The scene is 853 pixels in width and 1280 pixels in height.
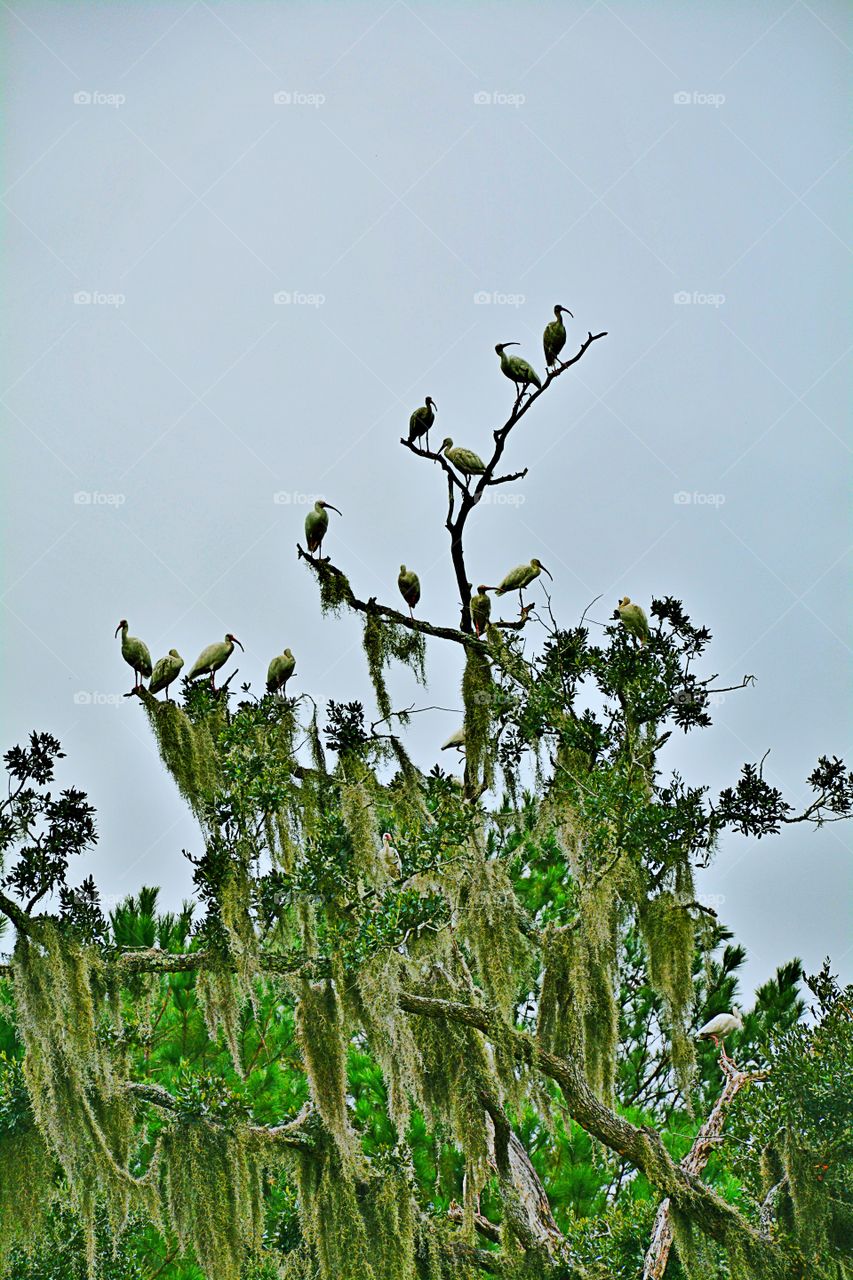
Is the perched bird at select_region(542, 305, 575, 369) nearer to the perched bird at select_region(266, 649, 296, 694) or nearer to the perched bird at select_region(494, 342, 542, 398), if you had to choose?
the perched bird at select_region(494, 342, 542, 398)

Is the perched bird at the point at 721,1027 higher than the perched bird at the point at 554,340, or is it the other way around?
the perched bird at the point at 554,340

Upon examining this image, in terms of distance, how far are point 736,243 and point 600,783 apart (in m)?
2.90

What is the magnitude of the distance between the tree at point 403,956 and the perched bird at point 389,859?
0.05m

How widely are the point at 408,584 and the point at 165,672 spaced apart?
0.99 meters

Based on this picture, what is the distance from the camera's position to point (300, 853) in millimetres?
4668

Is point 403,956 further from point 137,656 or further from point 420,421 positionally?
point 420,421

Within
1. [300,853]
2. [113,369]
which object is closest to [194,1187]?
[300,853]

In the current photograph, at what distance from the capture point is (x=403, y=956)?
4.49m

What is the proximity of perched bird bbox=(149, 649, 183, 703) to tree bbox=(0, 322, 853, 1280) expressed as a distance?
0.31 ft

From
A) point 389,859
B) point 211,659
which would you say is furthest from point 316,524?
point 389,859

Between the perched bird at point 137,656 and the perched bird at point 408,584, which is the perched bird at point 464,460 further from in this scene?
the perched bird at point 137,656

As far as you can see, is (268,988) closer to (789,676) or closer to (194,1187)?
(194,1187)

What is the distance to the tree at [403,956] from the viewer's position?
4410 mm

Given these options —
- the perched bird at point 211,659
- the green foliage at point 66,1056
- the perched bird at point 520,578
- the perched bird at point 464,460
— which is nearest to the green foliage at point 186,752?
the perched bird at point 211,659
